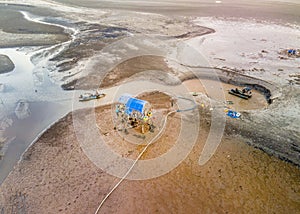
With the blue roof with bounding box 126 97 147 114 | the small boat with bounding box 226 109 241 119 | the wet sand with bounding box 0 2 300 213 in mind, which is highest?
the blue roof with bounding box 126 97 147 114

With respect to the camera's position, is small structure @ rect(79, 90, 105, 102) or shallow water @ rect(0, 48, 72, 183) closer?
shallow water @ rect(0, 48, 72, 183)

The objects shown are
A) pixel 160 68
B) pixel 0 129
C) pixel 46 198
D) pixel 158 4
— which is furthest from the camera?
pixel 158 4

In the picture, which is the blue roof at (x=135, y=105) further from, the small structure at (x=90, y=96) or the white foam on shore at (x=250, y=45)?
the white foam on shore at (x=250, y=45)

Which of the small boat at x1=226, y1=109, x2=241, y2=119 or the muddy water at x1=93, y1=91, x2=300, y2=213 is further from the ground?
the small boat at x1=226, y1=109, x2=241, y2=119

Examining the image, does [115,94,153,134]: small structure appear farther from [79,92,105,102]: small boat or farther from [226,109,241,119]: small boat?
[226,109,241,119]: small boat

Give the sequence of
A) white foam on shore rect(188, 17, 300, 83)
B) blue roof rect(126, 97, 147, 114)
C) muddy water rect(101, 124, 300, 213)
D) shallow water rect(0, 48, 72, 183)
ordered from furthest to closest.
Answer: white foam on shore rect(188, 17, 300, 83), blue roof rect(126, 97, 147, 114), shallow water rect(0, 48, 72, 183), muddy water rect(101, 124, 300, 213)

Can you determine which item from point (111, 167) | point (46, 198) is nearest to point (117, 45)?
point (111, 167)

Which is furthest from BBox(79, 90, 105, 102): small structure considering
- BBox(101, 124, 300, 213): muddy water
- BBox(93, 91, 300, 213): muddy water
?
BBox(101, 124, 300, 213): muddy water

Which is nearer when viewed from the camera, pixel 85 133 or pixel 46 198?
pixel 46 198

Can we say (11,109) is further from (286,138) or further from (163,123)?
(286,138)

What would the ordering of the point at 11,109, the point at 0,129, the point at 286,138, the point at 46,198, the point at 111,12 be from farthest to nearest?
the point at 111,12, the point at 11,109, the point at 0,129, the point at 286,138, the point at 46,198
